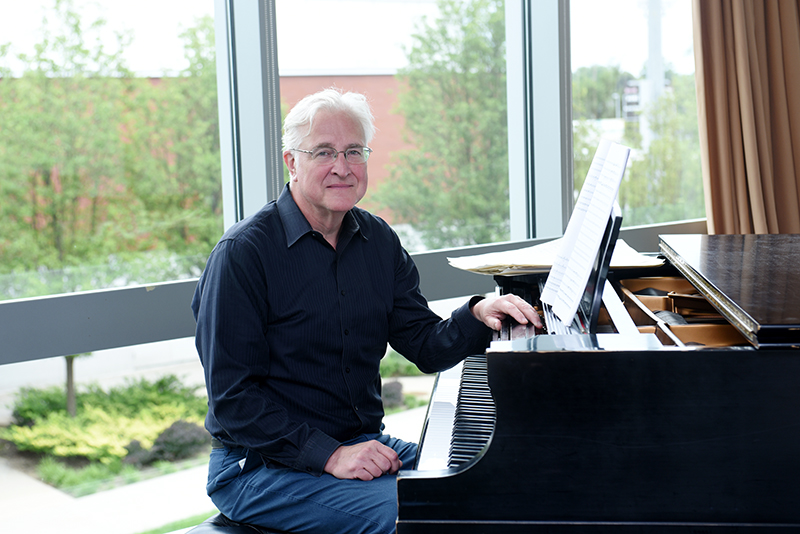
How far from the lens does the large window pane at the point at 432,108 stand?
8.71 ft

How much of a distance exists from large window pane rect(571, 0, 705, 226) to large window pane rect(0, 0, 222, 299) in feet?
5.48

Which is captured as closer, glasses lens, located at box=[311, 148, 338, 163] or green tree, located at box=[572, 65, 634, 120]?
glasses lens, located at box=[311, 148, 338, 163]

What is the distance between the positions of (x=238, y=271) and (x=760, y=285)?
39.4 inches

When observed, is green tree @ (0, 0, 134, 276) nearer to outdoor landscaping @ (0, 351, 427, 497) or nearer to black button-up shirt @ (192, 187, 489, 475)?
outdoor landscaping @ (0, 351, 427, 497)

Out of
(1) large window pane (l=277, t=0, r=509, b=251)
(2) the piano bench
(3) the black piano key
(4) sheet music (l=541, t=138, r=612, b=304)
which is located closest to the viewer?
(3) the black piano key

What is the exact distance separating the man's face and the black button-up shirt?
2.7 inches

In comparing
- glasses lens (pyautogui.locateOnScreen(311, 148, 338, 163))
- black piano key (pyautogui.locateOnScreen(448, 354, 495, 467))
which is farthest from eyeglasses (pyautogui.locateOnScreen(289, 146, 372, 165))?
black piano key (pyautogui.locateOnScreen(448, 354, 495, 467))

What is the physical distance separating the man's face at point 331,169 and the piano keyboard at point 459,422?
48 cm

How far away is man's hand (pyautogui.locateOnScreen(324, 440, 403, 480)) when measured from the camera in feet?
4.54

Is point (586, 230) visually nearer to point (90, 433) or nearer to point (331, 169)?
point (331, 169)

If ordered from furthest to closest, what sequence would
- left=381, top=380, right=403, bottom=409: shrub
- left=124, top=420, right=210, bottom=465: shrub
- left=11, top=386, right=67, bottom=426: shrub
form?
left=381, top=380, right=403, bottom=409: shrub → left=124, top=420, right=210, bottom=465: shrub → left=11, top=386, right=67, bottom=426: shrub

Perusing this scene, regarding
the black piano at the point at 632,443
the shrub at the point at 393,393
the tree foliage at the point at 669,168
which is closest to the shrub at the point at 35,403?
the shrub at the point at 393,393

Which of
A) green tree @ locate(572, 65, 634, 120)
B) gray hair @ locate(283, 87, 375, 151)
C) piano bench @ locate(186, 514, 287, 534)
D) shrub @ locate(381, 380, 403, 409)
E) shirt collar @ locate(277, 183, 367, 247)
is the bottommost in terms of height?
shrub @ locate(381, 380, 403, 409)

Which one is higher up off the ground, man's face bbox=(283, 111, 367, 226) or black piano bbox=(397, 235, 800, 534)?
man's face bbox=(283, 111, 367, 226)
